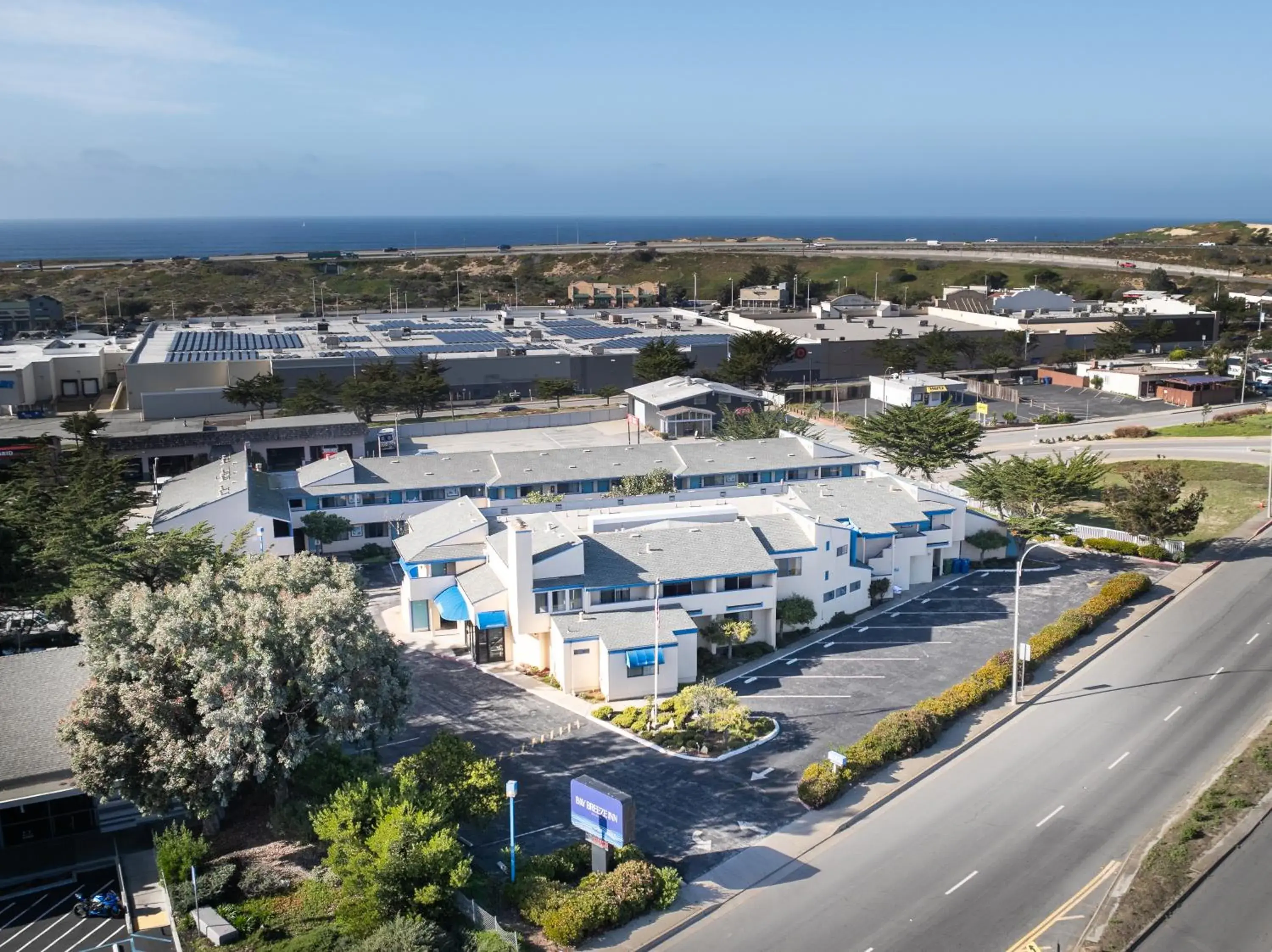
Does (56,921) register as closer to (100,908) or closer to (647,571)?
(100,908)

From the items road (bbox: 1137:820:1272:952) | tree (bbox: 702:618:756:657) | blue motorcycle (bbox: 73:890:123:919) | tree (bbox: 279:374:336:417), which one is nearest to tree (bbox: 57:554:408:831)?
blue motorcycle (bbox: 73:890:123:919)

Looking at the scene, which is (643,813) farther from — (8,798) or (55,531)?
(55,531)

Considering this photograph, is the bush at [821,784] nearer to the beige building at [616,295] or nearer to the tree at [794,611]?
the tree at [794,611]

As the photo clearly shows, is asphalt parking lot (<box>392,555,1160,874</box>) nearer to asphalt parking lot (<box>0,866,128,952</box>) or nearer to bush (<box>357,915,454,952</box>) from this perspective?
asphalt parking lot (<box>0,866,128,952</box>)

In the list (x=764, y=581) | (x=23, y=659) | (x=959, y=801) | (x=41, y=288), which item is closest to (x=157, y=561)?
(x=23, y=659)

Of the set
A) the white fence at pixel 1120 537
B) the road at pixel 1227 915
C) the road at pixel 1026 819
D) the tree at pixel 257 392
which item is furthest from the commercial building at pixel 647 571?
the tree at pixel 257 392

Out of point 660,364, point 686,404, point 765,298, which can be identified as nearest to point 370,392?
point 686,404
